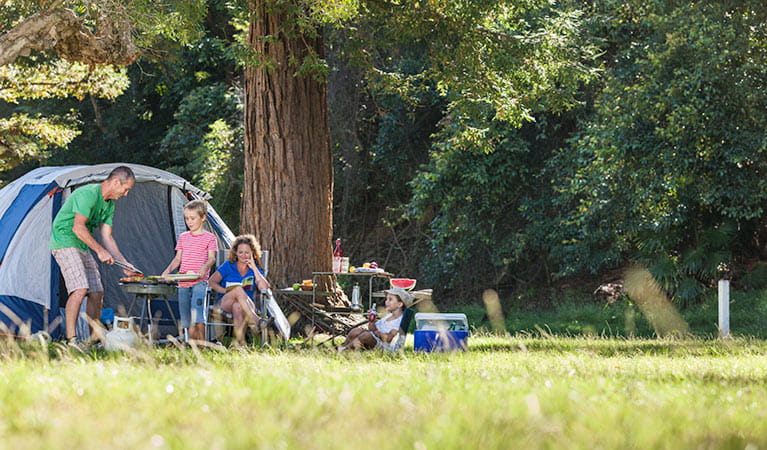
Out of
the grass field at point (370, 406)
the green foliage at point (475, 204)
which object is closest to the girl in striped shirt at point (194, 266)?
the grass field at point (370, 406)

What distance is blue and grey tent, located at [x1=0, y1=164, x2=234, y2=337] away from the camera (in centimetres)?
858

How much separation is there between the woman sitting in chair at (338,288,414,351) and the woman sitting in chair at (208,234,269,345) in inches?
33.4

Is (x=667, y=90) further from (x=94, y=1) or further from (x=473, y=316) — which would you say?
(x=94, y=1)

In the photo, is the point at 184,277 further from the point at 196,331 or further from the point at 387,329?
the point at 387,329

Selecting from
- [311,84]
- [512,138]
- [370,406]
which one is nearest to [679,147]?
[512,138]

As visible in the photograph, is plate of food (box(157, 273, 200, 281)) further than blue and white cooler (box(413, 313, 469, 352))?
Yes

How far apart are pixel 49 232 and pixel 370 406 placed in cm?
632

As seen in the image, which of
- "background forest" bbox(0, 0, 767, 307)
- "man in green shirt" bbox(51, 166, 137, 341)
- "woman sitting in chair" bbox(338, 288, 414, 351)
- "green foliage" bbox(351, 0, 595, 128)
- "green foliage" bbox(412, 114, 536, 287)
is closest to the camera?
"man in green shirt" bbox(51, 166, 137, 341)

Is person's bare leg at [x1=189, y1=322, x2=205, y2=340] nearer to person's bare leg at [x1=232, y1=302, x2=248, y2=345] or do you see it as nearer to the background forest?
person's bare leg at [x1=232, y1=302, x2=248, y2=345]

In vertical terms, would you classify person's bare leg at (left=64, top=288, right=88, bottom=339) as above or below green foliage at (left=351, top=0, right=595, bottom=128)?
below

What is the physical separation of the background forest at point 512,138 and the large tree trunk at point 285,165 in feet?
1.49

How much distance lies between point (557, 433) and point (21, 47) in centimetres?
905

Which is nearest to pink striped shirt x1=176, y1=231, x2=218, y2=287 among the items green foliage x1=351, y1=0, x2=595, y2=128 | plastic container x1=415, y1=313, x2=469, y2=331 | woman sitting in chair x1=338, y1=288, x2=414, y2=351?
woman sitting in chair x1=338, y1=288, x2=414, y2=351

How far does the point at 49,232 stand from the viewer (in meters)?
8.97
